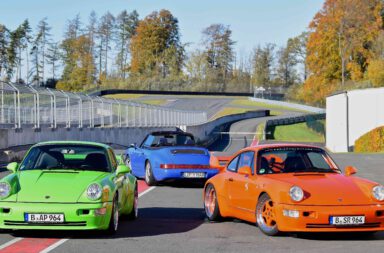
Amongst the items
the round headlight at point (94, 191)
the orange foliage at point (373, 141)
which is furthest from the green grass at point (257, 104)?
the round headlight at point (94, 191)

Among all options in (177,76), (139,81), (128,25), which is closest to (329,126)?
(139,81)

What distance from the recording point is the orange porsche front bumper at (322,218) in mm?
9359

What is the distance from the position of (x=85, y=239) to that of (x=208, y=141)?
5264cm

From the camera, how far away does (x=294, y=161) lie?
35.8 ft

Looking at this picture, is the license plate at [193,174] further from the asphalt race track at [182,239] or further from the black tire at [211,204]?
the black tire at [211,204]

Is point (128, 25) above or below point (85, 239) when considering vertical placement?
above

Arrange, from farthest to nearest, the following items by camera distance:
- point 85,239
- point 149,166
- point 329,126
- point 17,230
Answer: point 329,126 < point 149,166 < point 17,230 < point 85,239

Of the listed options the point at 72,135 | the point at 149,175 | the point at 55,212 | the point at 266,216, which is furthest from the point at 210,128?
the point at 55,212

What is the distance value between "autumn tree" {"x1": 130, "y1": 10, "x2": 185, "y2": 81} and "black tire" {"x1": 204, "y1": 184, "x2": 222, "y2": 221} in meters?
148

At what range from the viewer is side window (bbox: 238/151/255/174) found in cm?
1103

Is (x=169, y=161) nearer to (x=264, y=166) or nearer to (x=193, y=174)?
A: (x=193, y=174)

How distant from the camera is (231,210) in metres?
11.2

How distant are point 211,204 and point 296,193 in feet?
8.22

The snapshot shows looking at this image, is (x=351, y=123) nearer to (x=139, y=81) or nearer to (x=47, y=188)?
(x=47, y=188)
